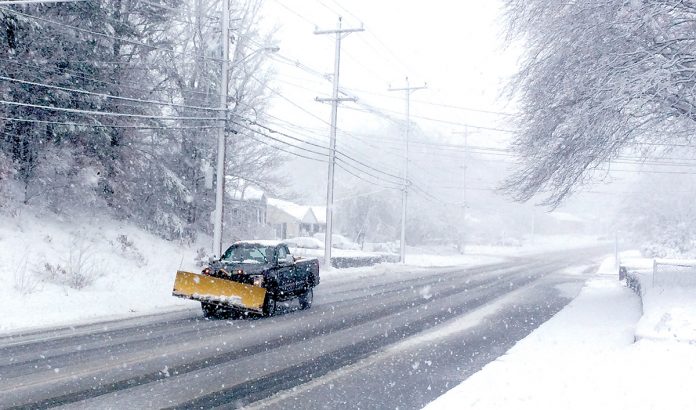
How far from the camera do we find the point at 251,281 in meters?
14.9

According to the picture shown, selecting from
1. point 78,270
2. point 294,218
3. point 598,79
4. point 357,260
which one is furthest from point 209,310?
point 294,218

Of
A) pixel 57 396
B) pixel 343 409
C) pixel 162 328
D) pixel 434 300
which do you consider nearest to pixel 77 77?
pixel 162 328

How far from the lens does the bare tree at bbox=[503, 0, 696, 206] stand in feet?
47.1

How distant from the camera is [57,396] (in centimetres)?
741

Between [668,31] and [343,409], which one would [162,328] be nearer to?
[343,409]

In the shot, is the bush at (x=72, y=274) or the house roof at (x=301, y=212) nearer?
the bush at (x=72, y=274)

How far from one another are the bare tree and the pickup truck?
314 inches

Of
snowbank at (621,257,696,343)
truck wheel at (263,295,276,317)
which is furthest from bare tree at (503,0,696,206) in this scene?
truck wheel at (263,295,276,317)

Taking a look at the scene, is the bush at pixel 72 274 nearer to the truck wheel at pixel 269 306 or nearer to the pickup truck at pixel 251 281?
the pickup truck at pixel 251 281

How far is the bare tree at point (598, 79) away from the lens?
14.3 meters

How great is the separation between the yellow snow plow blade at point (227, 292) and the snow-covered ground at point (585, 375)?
597cm

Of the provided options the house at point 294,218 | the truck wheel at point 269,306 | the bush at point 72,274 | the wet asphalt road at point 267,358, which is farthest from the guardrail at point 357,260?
the house at point 294,218

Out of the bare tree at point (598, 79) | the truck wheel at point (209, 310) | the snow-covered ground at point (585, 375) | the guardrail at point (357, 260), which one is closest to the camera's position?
the snow-covered ground at point (585, 375)

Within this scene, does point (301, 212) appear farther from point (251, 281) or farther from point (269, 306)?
point (251, 281)
